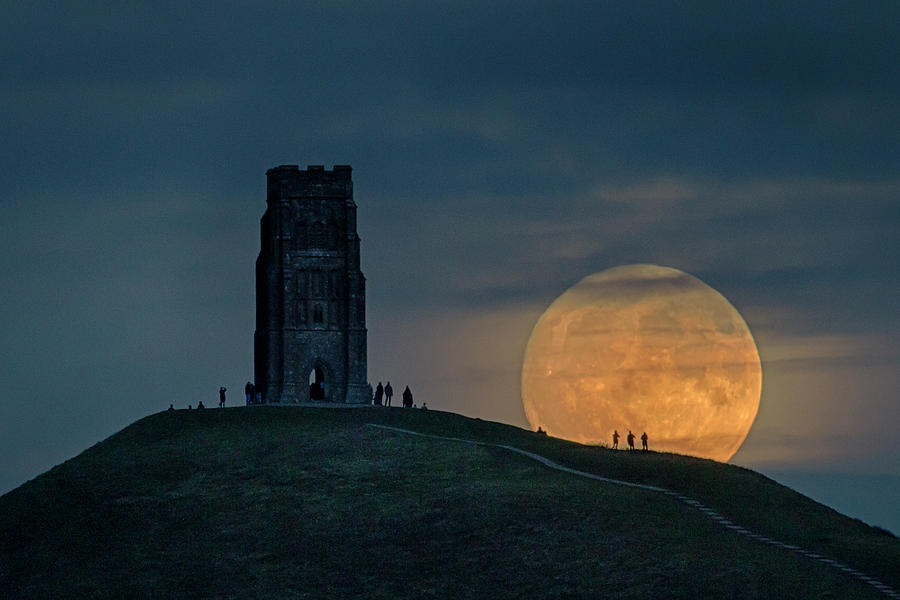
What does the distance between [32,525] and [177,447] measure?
13.3 m

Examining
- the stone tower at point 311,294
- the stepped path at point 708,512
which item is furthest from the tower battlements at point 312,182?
the stepped path at point 708,512

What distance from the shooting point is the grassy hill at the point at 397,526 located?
5712 centimetres

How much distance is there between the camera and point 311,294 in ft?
380

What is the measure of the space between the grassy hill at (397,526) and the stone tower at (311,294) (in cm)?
2751

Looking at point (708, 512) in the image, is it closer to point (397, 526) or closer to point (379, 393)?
point (397, 526)

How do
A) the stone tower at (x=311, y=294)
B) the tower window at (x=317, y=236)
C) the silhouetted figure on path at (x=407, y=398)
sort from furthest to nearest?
the tower window at (x=317, y=236)
the stone tower at (x=311, y=294)
the silhouetted figure on path at (x=407, y=398)

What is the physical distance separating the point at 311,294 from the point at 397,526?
52.2m

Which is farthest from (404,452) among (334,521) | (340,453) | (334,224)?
(334,224)

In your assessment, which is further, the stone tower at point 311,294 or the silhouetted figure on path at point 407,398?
the stone tower at point 311,294

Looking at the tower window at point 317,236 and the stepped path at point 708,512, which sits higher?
the tower window at point 317,236

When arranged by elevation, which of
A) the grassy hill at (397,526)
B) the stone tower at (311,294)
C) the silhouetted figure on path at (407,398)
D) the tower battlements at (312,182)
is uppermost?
the tower battlements at (312,182)

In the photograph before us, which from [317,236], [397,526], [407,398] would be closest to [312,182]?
[317,236]

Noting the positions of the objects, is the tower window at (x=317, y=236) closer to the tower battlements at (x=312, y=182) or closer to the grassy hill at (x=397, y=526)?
the tower battlements at (x=312, y=182)

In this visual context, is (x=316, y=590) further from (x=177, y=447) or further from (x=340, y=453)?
(x=177, y=447)
